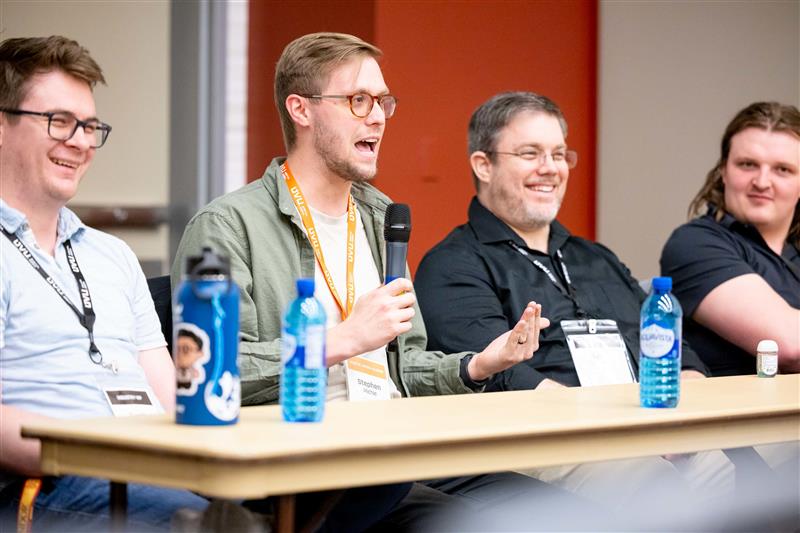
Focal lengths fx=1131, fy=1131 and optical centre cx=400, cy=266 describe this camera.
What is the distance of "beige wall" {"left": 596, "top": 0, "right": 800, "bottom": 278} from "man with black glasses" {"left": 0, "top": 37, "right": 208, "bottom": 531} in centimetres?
325

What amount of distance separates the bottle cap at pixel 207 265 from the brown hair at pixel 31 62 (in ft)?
2.91

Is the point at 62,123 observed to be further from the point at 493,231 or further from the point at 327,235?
the point at 493,231

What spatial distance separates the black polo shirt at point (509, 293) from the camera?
10.9 ft

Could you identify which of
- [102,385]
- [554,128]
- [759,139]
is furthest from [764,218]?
[102,385]

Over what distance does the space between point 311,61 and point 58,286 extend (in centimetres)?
106

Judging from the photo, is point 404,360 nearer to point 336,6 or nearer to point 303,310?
point 303,310

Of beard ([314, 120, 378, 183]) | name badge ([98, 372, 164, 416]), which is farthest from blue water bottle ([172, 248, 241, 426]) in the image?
beard ([314, 120, 378, 183])

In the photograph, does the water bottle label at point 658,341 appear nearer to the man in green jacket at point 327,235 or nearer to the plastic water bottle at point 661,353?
the plastic water bottle at point 661,353

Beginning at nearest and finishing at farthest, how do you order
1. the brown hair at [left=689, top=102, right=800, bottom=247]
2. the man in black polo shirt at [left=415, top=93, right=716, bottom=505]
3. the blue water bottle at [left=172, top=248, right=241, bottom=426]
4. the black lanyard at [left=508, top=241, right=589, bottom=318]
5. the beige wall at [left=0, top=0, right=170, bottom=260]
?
the blue water bottle at [left=172, top=248, right=241, bottom=426], the man in black polo shirt at [left=415, top=93, right=716, bottom=505], the black lanyard at [left=508, top=241, right=589, bottom=318], the brown hair at [left=689, top=102, right=800, bottom=247], the beige wall at [left=0, top=0, right=170, bottom=260]

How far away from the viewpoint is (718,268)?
12.5ft

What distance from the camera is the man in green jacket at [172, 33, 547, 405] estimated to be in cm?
262

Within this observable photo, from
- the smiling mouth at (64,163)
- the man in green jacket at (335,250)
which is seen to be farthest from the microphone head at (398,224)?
the smiling mouth at (64,163)

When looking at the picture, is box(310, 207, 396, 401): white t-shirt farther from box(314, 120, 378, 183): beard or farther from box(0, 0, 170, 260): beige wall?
box(0, 0, 170, 260): beige wall

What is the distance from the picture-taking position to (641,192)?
5.38 metres
